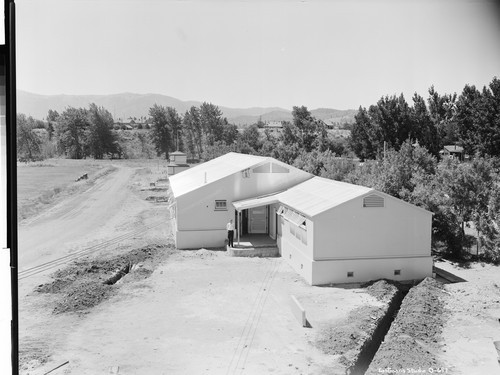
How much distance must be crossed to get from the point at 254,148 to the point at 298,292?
66.3 feet

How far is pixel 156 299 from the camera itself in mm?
7059

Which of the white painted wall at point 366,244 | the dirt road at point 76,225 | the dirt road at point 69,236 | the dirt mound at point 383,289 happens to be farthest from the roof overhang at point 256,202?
the dirt road at point 76,225

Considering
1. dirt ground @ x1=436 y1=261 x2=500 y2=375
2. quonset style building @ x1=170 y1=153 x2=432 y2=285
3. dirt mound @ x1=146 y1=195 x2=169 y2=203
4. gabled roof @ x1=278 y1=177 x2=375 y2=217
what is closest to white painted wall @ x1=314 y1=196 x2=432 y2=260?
quonset style building @ x1=170 y1=153 x2=432 y2=285

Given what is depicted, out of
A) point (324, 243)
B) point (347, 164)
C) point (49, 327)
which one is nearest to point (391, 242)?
point (324, 243)

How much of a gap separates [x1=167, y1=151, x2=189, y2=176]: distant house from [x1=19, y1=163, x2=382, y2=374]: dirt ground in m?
10.4

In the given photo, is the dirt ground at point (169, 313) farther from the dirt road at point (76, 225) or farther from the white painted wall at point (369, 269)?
the white painted wall at point (369, 269)

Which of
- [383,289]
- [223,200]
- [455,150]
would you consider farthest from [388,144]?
[383,289]

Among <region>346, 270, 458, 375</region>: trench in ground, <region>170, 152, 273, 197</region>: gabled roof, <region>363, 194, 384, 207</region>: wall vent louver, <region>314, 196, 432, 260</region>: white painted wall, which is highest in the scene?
<region>170, 152, 273, 197</region>: gabled roof

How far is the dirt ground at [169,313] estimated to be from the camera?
16.3ft

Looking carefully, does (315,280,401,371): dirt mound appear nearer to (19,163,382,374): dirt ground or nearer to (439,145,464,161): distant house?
(19,163,382,374): dirt ground

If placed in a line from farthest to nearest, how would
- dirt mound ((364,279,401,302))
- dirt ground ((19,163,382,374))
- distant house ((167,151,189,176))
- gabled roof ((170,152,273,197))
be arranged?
1. distant house ((167,151,189,176))
2. gabled roof ((170,152,273,197))
3. dirt mound ((364,279,401,302))
4. dirt ground ((19,163,382,374))

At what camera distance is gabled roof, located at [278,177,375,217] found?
324 inches

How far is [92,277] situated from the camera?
845cm

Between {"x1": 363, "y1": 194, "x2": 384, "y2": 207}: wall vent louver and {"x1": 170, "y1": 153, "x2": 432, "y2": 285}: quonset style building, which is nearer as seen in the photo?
{"x1": 170, "y1": 153, "x2": 432, "y2": 285}: quonset style building
